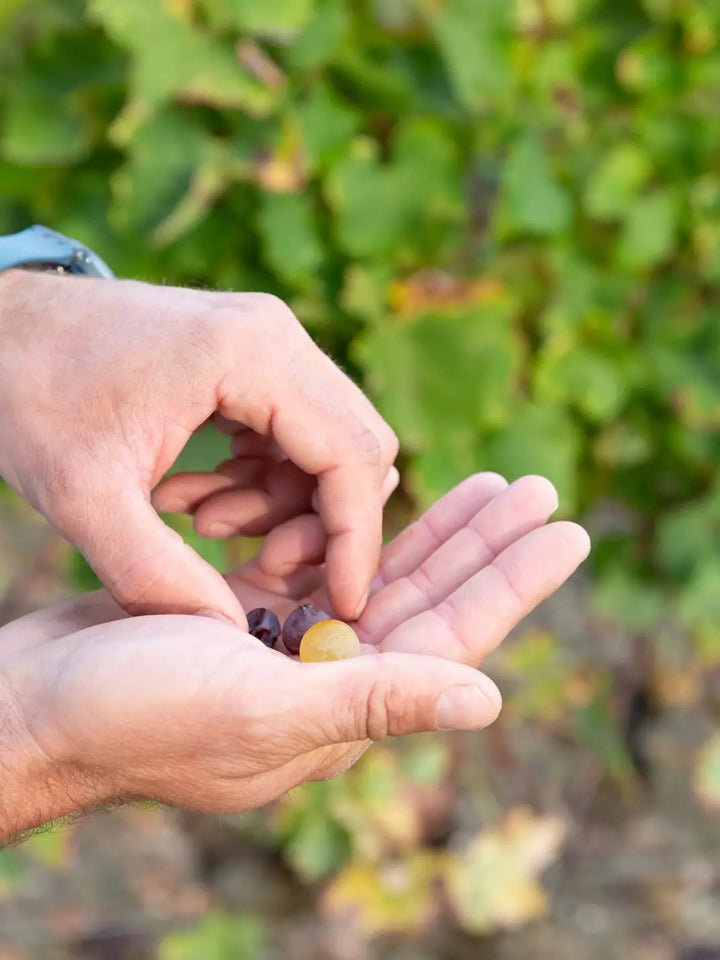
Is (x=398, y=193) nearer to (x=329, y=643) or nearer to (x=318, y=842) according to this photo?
(x=329, y=643)

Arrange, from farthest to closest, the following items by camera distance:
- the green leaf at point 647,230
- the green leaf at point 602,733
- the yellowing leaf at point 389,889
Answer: the green leaf at point 602,733 < the yellowing leaf at point 389,889 < the green leaf at point 647,230

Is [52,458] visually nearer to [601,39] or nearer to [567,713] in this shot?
[601,39]

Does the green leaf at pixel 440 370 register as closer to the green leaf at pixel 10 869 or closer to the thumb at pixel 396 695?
the thumb at pixel 396 695

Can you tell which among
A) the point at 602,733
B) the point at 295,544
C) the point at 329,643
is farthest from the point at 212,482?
the point at 602,733

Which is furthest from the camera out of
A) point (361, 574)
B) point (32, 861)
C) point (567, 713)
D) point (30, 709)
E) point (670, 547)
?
point (567, 713)

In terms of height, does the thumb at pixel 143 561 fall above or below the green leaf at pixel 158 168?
below

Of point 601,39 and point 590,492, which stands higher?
point 601,39

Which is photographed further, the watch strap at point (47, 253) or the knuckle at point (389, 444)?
the watch strap at point (47, 253)

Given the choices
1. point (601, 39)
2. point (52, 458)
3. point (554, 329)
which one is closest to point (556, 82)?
point (601, 39)

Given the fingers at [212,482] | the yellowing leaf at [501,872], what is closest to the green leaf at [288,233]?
the fingers at [212,482]

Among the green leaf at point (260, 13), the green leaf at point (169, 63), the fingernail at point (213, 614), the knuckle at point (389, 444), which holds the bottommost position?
the fingernail at point (213, 614)
